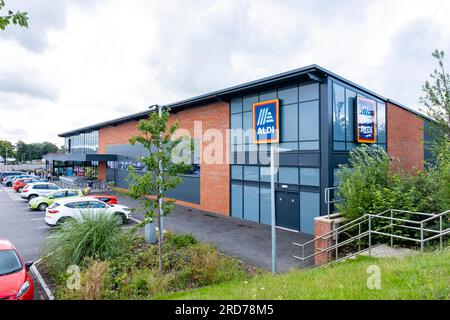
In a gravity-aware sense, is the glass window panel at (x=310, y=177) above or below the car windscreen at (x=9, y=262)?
above

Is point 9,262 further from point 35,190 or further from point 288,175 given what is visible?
point 35,190

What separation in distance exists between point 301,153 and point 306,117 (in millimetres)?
1855

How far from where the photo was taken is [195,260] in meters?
8.22

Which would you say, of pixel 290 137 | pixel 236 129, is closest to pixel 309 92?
pixel 290 137

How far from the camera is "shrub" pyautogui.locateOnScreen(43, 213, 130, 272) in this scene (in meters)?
8.36

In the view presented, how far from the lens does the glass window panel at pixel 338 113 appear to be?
1370cm

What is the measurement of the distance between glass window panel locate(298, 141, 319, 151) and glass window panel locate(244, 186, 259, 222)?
12.8 ft

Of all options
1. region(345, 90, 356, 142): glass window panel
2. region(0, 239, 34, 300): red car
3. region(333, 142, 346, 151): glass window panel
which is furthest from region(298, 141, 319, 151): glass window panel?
region(0, 239, 34, 300): red car

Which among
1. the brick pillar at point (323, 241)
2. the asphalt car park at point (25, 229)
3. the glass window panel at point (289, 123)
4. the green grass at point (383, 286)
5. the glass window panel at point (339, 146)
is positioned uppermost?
the glass window panel at point (289, 123)

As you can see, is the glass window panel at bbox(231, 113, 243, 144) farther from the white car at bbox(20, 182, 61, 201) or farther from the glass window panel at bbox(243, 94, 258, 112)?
the white car at bbox(20, 182, 61, 201)

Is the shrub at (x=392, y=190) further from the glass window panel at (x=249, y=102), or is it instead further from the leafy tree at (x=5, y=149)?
the leafy tree at (x=5, y=149)

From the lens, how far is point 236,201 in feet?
59.2

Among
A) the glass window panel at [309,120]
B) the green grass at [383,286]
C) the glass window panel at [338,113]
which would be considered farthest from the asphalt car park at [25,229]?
the glass window panel at [338,113]
